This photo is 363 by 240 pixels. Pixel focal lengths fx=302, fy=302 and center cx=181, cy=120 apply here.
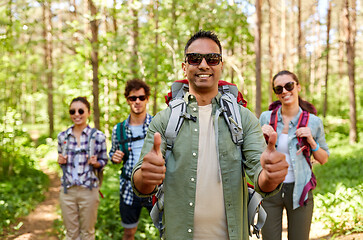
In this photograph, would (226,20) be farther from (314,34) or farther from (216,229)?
(314,34)

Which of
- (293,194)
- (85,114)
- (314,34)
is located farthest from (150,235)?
(314,34)

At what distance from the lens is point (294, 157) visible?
330 cm

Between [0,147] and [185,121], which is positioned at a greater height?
[185,121]

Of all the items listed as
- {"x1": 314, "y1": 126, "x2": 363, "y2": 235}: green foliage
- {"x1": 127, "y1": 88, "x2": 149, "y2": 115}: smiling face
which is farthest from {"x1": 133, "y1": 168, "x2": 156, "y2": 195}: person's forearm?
{"x1": 314, "y1": 126, "x2": 363, "y2": 235}: green foliage

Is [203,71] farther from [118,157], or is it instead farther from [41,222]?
[41,222]

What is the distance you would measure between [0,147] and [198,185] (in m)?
8.44

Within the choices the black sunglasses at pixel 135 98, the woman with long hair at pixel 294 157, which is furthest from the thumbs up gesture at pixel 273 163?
the black sunglasses at pixel 135 98

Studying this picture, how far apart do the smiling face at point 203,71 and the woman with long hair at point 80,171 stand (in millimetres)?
2647

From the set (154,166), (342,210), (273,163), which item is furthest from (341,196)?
(154,166)

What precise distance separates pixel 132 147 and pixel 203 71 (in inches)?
96.7

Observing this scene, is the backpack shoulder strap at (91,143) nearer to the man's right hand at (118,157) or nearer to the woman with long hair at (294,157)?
the man's right hand at (118,157)

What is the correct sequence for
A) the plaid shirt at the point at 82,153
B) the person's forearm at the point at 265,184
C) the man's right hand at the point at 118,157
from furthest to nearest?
the plaid shirt at the point at 82,153 < the man's right hand at the point at 118,157 < the person's forearm at the point at 265,184

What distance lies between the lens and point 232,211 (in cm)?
206

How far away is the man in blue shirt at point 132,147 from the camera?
432 centimetres
